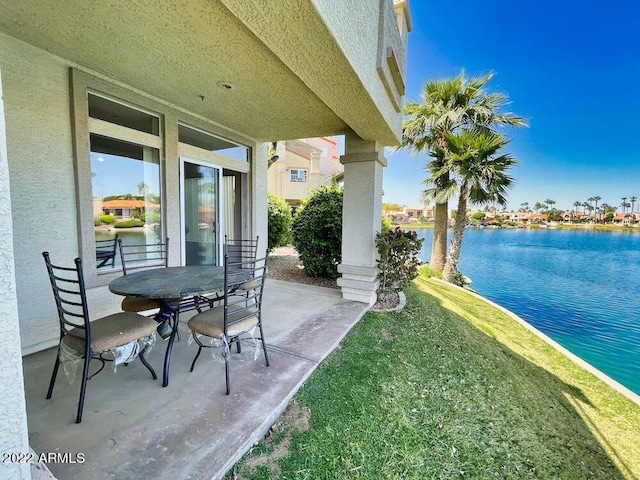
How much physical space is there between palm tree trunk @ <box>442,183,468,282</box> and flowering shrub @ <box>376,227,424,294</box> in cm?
554

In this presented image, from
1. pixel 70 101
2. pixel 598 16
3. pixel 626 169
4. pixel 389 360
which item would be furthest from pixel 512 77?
pixel 626 169

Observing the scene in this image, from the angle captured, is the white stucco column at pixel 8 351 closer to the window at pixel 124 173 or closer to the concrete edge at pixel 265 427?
A: the concrete edge at pixel 265 427

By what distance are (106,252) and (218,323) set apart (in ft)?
7.45

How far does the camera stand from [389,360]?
3.24 m

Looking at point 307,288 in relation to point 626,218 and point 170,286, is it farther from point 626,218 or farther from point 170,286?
point 626,218

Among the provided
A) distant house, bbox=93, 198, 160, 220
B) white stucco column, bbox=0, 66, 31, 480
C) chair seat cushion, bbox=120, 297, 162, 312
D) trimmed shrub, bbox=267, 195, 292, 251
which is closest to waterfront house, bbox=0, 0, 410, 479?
white stucco column, bbox=0, 66, 31, 480

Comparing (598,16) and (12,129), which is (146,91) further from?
(598,16)

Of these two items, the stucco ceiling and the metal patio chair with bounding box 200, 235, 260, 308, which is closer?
the stucco ceiling

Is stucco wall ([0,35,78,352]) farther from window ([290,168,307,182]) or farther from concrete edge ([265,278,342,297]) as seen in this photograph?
window ([290,168,307,182])

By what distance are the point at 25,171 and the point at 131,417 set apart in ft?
8.89

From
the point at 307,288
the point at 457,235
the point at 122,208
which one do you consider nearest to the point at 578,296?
the point at 457,235

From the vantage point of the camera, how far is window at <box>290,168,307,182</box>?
19.6 metres

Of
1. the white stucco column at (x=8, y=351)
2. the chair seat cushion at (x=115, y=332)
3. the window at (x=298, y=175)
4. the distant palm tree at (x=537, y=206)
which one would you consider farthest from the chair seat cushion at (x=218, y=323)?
the distant palm tree at (x=537, y=206)

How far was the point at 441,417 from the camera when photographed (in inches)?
96.2
